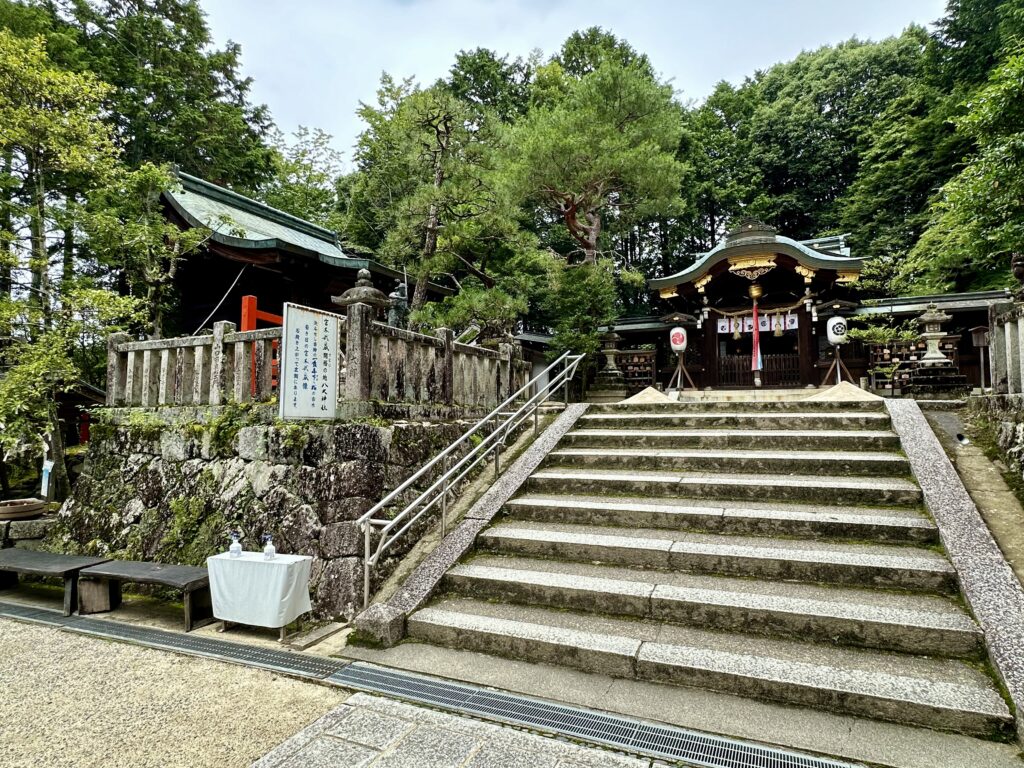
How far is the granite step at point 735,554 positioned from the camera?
12.8ft

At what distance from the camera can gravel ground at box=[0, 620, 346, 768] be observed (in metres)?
2.97

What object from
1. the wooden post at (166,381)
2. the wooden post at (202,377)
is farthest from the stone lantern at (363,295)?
the wooden post at (166,381)

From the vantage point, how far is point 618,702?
3287mm

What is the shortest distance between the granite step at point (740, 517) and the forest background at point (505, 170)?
538 centimetres

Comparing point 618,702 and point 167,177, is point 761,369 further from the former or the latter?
point 167,177

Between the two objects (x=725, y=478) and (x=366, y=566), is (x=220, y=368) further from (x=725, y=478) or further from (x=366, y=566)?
(x=725, y=478)

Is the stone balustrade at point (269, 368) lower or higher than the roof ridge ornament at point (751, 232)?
lower

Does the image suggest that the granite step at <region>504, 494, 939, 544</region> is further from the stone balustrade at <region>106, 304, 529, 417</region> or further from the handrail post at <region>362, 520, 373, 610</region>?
the stone balustrade at <region>106, 304, 529, 417</region>

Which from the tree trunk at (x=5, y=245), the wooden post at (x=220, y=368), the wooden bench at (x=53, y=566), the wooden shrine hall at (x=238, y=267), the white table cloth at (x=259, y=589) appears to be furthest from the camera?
the wooden shrine hall at (x=238, y=267)

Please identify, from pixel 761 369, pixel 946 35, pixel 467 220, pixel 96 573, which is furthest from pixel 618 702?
pixel 946 35

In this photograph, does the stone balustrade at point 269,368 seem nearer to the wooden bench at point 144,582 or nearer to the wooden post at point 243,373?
the wooden post at point 243,373

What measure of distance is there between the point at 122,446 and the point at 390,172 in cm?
1329

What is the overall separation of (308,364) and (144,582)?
8.18ft

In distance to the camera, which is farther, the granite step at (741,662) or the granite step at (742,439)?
the granite step at (742,439)
